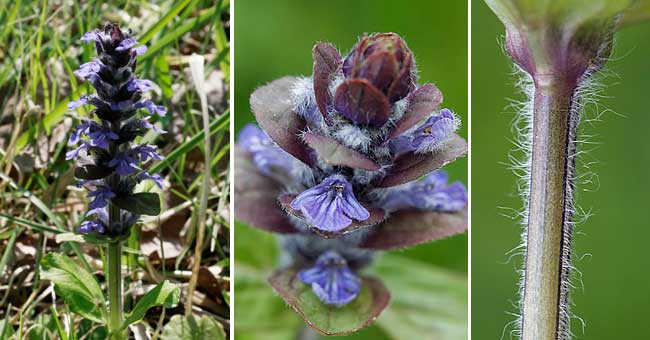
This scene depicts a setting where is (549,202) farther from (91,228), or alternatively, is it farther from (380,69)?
(91,228)

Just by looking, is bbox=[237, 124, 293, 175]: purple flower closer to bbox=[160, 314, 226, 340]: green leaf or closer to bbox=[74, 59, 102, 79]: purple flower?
bbox=[74, 59, 102, 79]: purple flower

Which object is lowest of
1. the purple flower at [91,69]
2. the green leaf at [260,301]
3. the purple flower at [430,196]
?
the green leaf at [260,301]

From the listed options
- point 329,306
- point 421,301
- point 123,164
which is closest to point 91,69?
point 123,164

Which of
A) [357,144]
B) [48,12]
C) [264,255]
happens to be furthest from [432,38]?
[48,12]

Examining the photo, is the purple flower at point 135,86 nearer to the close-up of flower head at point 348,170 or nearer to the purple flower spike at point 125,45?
the purple flower spike at point 125,45

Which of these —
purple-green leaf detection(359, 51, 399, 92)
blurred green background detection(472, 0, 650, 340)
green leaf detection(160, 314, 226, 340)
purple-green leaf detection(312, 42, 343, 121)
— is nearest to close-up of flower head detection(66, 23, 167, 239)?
green leaf detection(160, 314, 226, 340)

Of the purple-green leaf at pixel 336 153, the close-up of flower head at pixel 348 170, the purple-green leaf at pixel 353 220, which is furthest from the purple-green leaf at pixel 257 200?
the purple-green leaf at pixel 336 153
